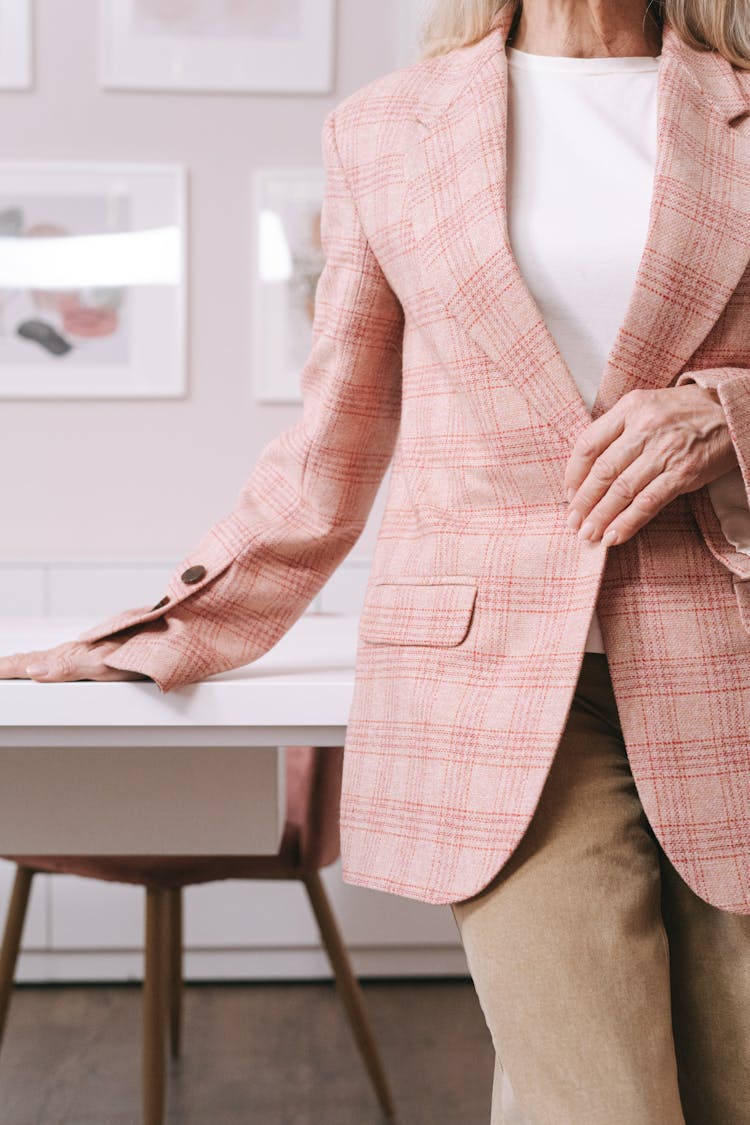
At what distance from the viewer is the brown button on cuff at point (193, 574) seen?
Answer: 121 centimetres

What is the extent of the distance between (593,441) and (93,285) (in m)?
2.58

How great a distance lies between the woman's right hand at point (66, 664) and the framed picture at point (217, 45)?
247 cm

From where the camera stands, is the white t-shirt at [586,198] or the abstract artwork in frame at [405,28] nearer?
the white t-shirt at [586,198]

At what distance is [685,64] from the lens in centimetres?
111

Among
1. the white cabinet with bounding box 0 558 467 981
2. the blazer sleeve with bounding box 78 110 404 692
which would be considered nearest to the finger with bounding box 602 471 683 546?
the blazer sleeve with bounding box 78 110 404 692

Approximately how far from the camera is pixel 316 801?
2.08 meters

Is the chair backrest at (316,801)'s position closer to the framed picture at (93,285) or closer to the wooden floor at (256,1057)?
the wooden floor at (256,1057)

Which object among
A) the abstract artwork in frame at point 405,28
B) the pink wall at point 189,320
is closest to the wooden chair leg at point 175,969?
the pink wall at point 189,320

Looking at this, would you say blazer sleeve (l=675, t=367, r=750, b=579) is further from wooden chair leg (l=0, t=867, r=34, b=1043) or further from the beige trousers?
wooden chair leg (l=0, t=867, r=34, b=1043)

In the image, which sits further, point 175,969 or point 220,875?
point 175,969

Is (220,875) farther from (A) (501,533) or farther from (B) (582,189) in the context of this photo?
(B) (582,189)

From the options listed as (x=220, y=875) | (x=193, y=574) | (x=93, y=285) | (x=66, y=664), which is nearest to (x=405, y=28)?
(x=93, y=285)

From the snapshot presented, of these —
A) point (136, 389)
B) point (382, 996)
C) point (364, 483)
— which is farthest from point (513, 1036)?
point (136, 389)

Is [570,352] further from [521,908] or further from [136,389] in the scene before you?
[136,389]
